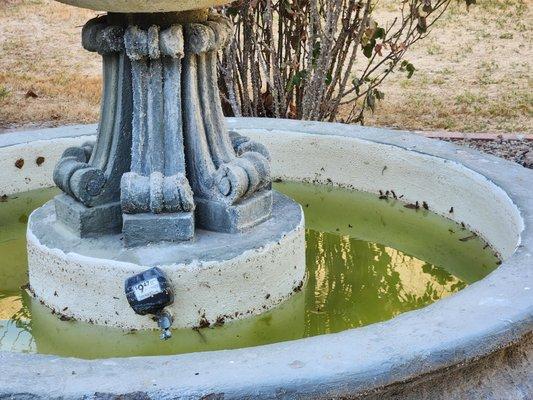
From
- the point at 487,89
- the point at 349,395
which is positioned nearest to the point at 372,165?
the point at 349,395

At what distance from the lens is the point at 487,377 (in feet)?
9.26

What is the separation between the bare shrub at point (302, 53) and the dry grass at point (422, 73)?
1296mm

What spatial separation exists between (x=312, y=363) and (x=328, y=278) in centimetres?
167

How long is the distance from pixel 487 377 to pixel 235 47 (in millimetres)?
4147

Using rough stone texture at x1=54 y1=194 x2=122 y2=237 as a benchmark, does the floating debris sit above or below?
below

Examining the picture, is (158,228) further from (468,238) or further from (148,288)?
(468,238)

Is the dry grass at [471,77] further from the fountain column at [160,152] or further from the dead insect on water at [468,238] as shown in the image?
the fountain column at [160,152]

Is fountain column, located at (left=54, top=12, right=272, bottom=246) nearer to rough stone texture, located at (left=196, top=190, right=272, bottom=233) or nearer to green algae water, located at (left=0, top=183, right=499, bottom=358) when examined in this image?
rough stone texture, located at (left=196, top=190, right=272, bottom=233)

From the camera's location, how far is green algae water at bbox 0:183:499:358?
368 cm

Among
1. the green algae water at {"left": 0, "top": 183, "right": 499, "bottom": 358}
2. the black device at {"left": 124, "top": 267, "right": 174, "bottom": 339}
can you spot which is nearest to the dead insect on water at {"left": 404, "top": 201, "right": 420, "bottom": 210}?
the green algae water at {"left": 0, "top": 183, "right": 499, "bottom": 358}

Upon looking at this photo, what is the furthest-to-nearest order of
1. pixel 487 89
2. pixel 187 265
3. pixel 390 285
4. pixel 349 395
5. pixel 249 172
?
pixel 487 89
pixel 390 285
pixel 249 172
pixel 187 265
pixel 349 395

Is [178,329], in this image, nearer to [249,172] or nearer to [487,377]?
[249,172]

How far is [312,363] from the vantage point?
2580 mm

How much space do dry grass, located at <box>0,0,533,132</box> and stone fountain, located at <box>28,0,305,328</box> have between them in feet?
13.0
